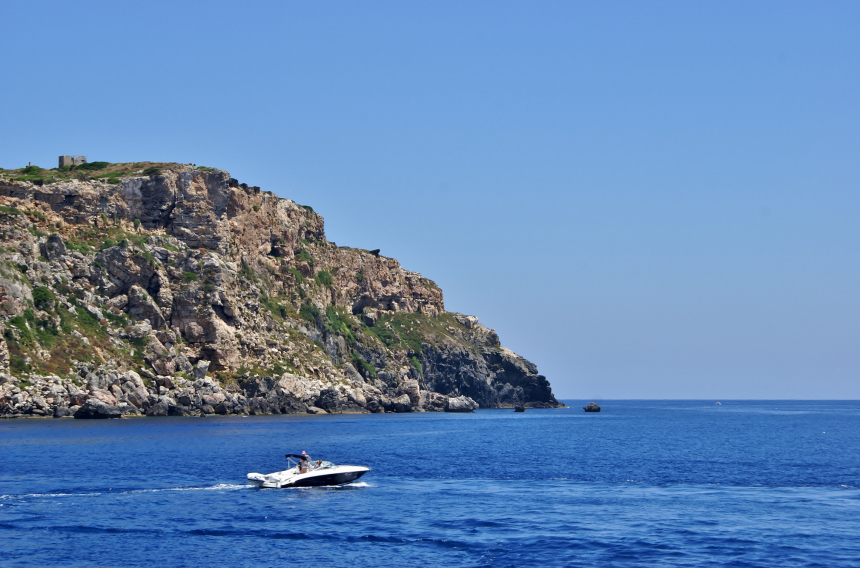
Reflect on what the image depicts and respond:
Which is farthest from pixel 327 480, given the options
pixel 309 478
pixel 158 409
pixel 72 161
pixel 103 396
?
→ pixel 72 161

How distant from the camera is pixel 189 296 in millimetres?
160750

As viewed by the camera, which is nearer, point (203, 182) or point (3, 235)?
point (3, 235)

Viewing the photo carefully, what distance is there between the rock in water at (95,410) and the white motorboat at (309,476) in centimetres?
7397

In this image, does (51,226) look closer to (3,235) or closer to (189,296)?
(3,235)

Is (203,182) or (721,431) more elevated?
(203,182)

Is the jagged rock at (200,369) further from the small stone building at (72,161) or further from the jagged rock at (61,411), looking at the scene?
the small stone building at (72,161)

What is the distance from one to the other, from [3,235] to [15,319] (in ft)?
64.3

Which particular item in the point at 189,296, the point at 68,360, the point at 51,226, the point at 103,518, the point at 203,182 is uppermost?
the point at 203,182

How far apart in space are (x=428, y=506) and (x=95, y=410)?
88.9 metres

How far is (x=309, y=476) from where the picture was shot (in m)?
64.9

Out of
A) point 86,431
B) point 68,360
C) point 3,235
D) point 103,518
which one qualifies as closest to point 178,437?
point 86,431

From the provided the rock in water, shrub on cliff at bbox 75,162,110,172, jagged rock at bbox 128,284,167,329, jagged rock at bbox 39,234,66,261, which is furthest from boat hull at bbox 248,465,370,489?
shrub on cliff at bbox 75,162,110,172

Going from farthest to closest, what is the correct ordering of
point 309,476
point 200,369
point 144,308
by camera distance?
point 144,308
point 200,369
point 309,476

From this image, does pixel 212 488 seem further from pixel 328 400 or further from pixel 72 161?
pixel 72 161
